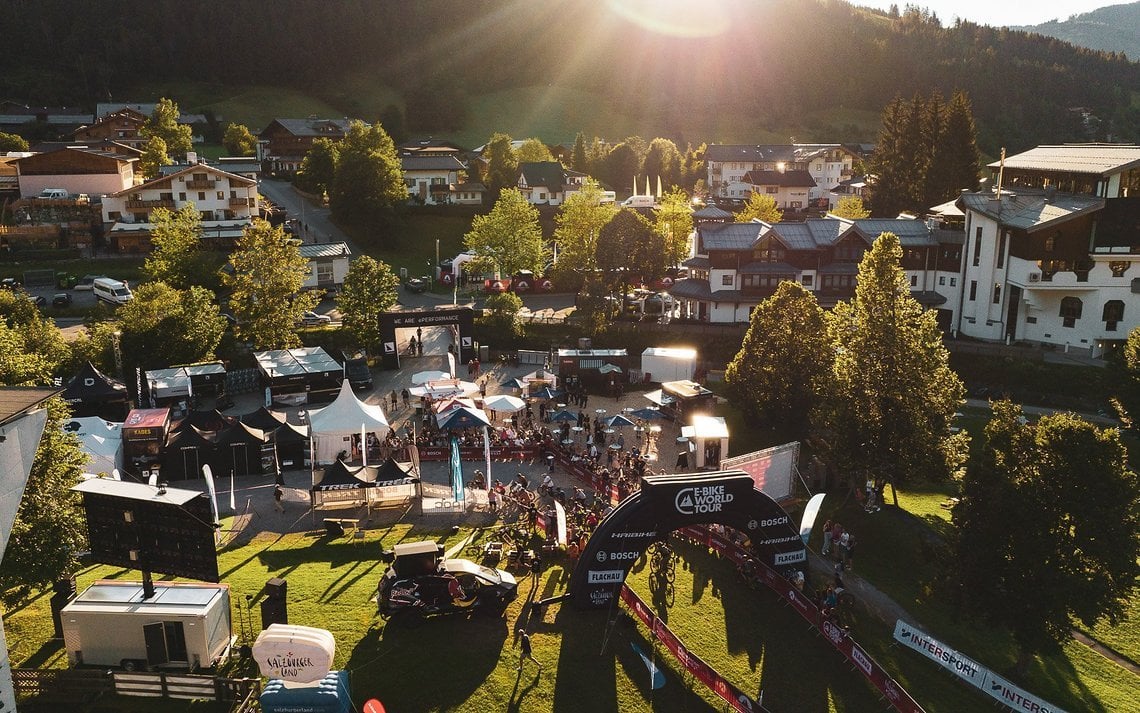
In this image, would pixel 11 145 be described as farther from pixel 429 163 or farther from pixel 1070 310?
pixel 1070 310

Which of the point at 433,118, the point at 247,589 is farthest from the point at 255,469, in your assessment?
the point at 433,118

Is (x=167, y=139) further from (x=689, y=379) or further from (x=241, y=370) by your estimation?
(x=689, y=379)

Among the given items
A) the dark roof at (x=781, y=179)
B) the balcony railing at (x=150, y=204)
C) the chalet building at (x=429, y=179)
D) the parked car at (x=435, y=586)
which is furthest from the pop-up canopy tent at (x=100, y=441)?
the dark roof at (x=781, y=179)

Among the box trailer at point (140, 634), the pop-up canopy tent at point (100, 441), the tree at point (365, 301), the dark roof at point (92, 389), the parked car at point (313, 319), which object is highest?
the tree at point (365, 301)

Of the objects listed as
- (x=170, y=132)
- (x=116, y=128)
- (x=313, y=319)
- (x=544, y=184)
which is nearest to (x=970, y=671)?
(x=313, y=319)

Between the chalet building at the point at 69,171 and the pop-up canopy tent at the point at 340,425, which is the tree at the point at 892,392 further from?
the chalet building at the point at 69,171
